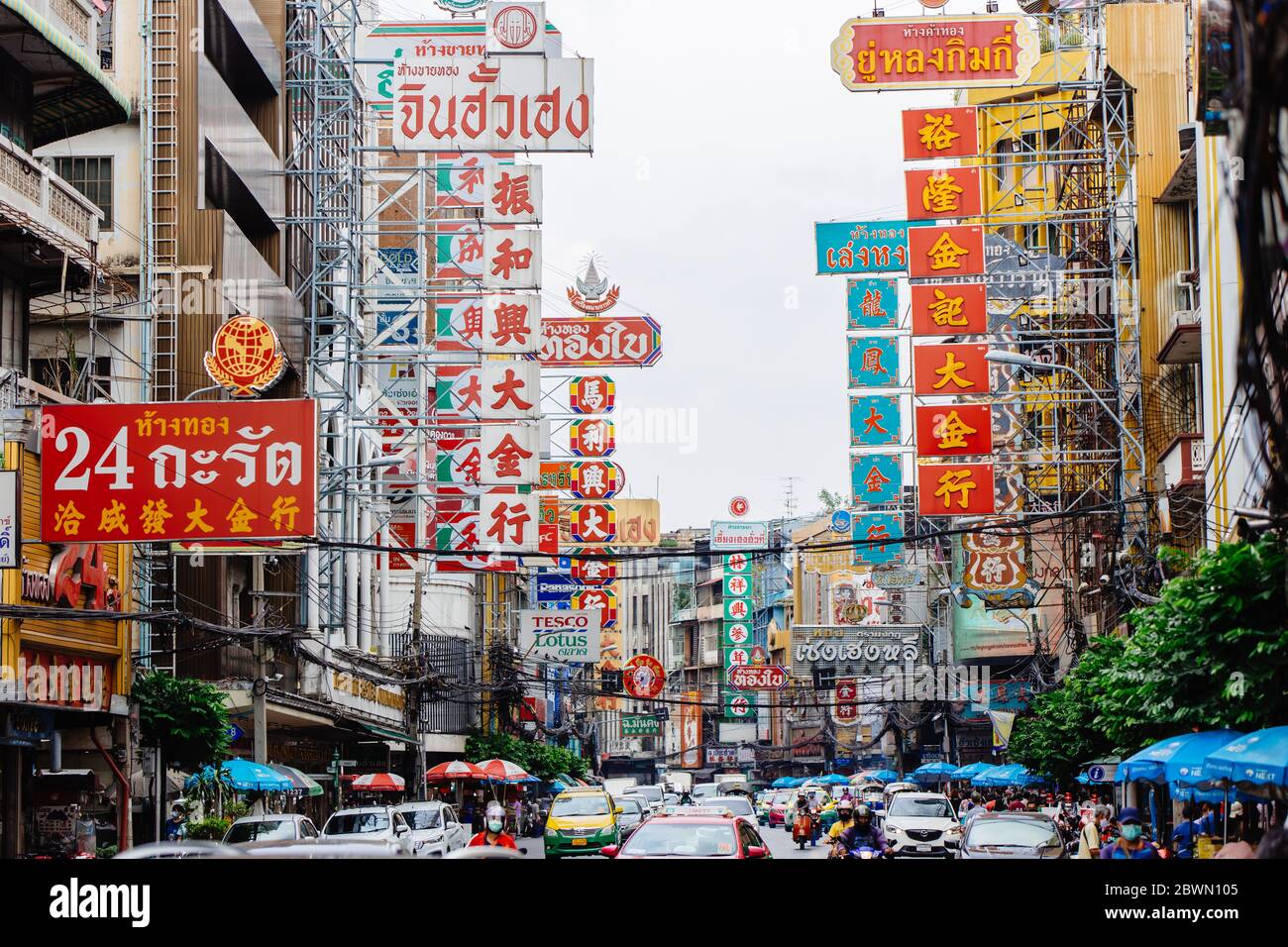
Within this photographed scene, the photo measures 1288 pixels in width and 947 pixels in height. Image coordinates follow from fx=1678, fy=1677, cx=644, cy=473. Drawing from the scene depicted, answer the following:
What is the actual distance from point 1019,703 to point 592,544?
55.0ft

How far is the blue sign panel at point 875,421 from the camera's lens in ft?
149

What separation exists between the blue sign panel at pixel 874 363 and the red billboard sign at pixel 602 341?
24.5 feet

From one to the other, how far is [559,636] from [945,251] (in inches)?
761


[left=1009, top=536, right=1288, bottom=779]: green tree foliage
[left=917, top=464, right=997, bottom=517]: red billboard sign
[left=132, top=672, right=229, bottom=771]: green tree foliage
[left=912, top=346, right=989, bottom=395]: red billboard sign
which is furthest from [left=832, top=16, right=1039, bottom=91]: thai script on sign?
[left=132, top=672, right=229, bottom=771]: green tree foliage

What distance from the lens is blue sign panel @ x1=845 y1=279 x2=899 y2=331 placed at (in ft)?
146

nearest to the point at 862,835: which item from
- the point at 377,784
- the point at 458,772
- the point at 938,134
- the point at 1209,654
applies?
the point at 1209,654

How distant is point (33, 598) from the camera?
24562 millimetres

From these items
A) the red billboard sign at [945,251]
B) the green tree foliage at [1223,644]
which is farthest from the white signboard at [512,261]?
the green tree foliage at [1223,644]

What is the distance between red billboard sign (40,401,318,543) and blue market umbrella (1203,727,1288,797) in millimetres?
12141

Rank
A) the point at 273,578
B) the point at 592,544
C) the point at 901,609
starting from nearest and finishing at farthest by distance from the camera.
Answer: the point at 273,578 → the point at 592,544 → the point at 901,609

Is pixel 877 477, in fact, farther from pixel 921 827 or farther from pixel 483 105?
pixel 483 105

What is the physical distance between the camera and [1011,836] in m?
24.7
